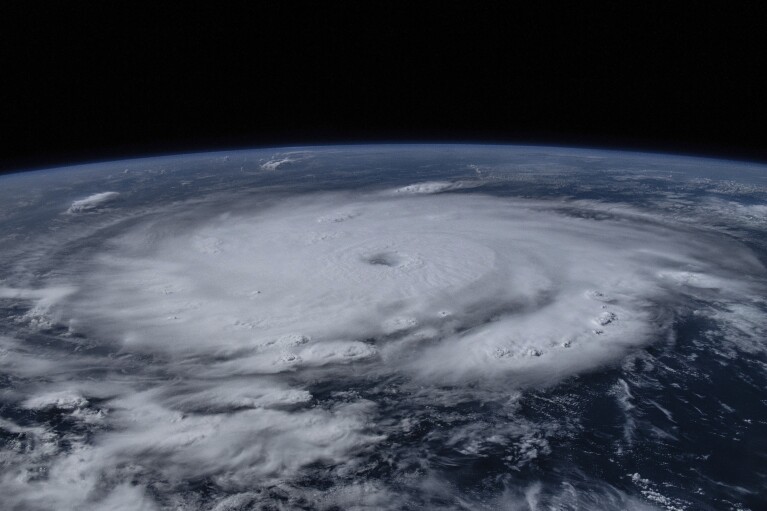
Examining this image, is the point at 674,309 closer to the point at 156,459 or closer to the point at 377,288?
the point at 377,288

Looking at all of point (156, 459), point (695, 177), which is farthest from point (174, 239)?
point (695, 177)

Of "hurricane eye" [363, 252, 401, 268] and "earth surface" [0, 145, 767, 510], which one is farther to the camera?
"hurricane eye" [363, 252, 401, 268]

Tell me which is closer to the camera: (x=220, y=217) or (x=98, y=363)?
(x=98, y=363)

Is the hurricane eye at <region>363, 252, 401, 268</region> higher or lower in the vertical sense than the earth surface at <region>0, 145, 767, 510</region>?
higher

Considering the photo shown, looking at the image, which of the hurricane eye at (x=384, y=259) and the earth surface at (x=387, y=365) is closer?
the earth surface at (x=387, y=365)

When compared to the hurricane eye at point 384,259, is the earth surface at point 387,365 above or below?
below

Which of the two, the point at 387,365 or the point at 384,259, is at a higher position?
the point at 384,259

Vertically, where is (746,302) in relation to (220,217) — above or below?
below

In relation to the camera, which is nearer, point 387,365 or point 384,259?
point 387,365
